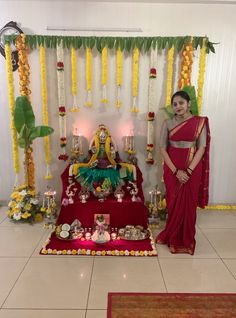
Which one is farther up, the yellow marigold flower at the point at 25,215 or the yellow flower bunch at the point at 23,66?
the yellow flower bunch at the point at 23,66

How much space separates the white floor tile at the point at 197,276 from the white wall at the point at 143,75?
153cm

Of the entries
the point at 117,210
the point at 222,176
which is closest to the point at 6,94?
the point at 117,210

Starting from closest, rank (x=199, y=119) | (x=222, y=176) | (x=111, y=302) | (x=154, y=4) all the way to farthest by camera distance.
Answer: (x=111, y=302)
(x=199, y=119)
(x=154, y=4)
(x=222, y=176)

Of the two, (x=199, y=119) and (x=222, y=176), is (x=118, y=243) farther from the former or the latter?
(x=222, y=176)

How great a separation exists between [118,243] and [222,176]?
2.00 m

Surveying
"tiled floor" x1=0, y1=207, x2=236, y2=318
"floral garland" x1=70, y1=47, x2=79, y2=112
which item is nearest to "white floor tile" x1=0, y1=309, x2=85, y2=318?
"tiled floor" x1=0, y1=207, x2=236, y2=318

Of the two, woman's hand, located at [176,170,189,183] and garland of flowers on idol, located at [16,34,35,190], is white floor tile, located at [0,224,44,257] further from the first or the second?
woman's hand, located at [176,170,189,183]

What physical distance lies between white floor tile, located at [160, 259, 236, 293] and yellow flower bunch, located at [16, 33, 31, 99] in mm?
2691

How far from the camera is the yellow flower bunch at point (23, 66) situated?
3.54 m

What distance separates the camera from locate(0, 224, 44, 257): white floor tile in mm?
2812

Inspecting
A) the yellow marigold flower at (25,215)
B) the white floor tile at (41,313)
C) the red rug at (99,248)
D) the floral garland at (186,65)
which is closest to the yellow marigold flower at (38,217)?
the yellow marigold flower at (25,215)

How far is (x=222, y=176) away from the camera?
4086mm

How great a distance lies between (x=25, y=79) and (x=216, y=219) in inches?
123

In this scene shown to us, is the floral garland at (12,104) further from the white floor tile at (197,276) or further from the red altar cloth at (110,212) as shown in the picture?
the white floor tile at (197,276)
